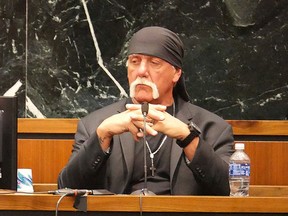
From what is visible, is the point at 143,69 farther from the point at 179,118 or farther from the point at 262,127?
the point at 262,127

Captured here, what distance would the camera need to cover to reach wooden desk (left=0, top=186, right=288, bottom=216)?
106 inches

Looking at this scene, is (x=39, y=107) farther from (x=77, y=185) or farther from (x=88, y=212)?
(x=88, y=212)

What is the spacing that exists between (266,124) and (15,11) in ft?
4.86

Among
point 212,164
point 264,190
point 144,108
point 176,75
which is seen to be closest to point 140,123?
point 144,108

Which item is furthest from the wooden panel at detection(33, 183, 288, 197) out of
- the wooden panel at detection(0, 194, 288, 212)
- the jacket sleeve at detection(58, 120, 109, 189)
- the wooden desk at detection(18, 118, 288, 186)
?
the wooden panel at detection(0, 194, 288, 212)

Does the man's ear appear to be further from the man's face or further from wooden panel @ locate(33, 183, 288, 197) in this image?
wooden panel @ locate(33, 183, 288, 197)

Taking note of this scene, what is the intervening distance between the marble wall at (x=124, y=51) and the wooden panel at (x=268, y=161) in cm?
24

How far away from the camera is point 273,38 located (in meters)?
4.54

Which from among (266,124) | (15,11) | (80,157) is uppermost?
(15,11)

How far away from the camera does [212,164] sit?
3357 millimetres

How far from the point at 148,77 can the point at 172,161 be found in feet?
1.25

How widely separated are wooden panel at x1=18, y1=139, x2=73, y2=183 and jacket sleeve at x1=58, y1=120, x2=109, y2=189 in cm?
83

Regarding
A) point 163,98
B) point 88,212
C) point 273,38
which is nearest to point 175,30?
point 273,38

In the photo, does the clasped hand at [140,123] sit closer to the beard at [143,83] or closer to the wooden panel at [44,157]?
the beard at [143,83]
